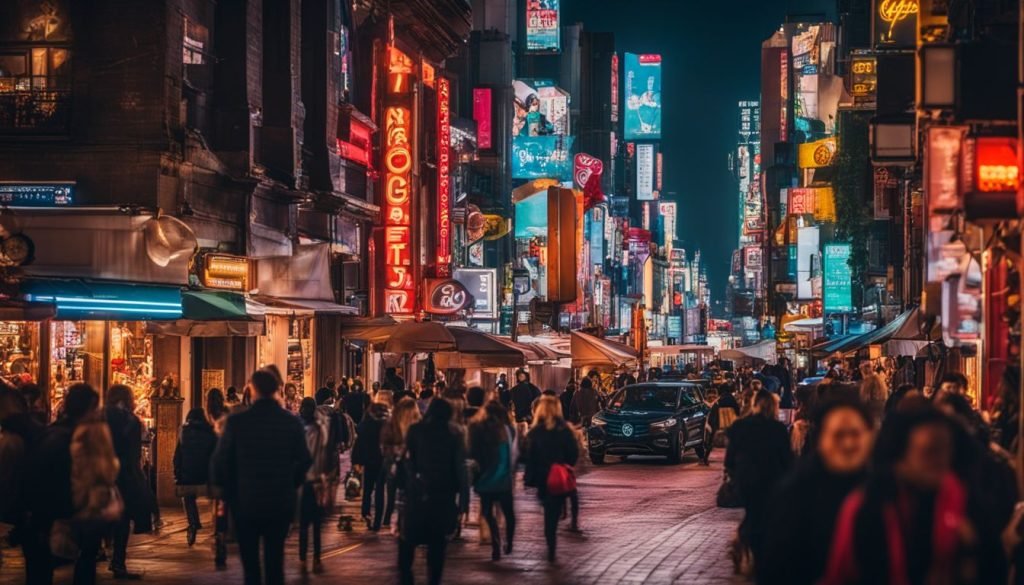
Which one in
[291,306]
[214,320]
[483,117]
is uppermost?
[483,117]

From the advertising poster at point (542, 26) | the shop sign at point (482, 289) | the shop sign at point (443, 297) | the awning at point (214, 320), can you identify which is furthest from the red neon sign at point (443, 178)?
the advertising poster at point (542, 26)

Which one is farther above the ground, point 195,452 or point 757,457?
point 757,457

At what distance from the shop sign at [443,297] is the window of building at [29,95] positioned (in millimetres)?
19465

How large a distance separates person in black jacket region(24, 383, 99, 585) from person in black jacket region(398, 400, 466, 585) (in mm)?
2698

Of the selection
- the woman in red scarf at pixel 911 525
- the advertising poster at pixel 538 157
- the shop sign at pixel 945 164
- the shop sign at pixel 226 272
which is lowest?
the woman in red scarf at pixel 911 525

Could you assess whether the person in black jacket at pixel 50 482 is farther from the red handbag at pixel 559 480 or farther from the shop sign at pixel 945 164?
the shop sign at pixel 945 164

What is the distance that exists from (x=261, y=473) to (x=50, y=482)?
1751 millimetres

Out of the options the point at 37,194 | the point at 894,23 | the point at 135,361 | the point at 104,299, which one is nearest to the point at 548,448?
the point at 104,299

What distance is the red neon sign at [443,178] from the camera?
46094 millimetres

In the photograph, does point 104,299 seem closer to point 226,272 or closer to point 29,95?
point 29,95

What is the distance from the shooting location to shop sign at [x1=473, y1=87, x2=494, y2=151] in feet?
241

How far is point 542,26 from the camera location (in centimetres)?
11206

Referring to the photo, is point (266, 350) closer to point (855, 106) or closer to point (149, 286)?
point (149, 286)

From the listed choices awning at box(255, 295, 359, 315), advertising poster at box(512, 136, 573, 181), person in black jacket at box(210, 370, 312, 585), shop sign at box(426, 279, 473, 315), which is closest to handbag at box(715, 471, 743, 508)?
person in black jacket at box(210, 370, 312, 585)
